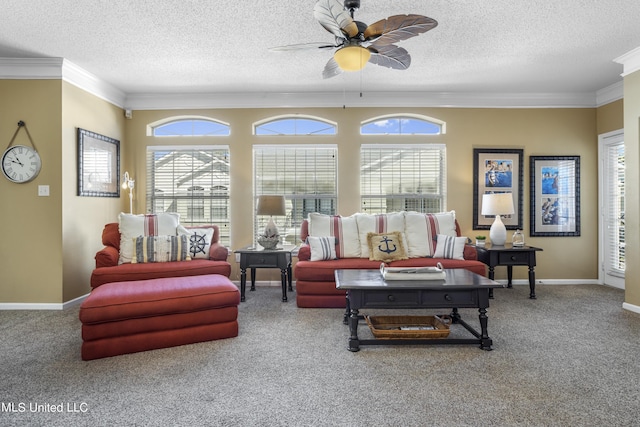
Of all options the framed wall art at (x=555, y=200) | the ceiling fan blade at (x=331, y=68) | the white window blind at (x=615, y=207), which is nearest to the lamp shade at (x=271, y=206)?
the ceiling fan blade at (x=331, y=68)

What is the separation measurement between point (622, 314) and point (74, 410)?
4806mm

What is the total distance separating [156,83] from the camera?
188 inches

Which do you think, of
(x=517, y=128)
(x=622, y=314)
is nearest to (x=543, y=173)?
(x=517, y=128)

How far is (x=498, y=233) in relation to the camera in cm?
480

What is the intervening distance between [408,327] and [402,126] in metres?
3.25

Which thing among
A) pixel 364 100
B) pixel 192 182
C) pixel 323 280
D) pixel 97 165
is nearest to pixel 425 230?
pixel 323 280

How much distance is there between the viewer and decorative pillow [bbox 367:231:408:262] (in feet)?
14.1

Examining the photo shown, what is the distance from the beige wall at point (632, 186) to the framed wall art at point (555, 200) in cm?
124

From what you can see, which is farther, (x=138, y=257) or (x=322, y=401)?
(x=138, y=257)

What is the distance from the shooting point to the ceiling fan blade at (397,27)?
2361 mm

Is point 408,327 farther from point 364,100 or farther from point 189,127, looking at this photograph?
point 189,127

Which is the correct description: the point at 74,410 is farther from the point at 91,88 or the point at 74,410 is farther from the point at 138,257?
the point at 91,88

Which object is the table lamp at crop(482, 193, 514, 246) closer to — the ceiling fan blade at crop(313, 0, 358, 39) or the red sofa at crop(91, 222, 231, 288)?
the ceiling fan blade at crop(313, 0, 358, 39)

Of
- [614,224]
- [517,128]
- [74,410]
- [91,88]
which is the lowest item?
[74,410]
